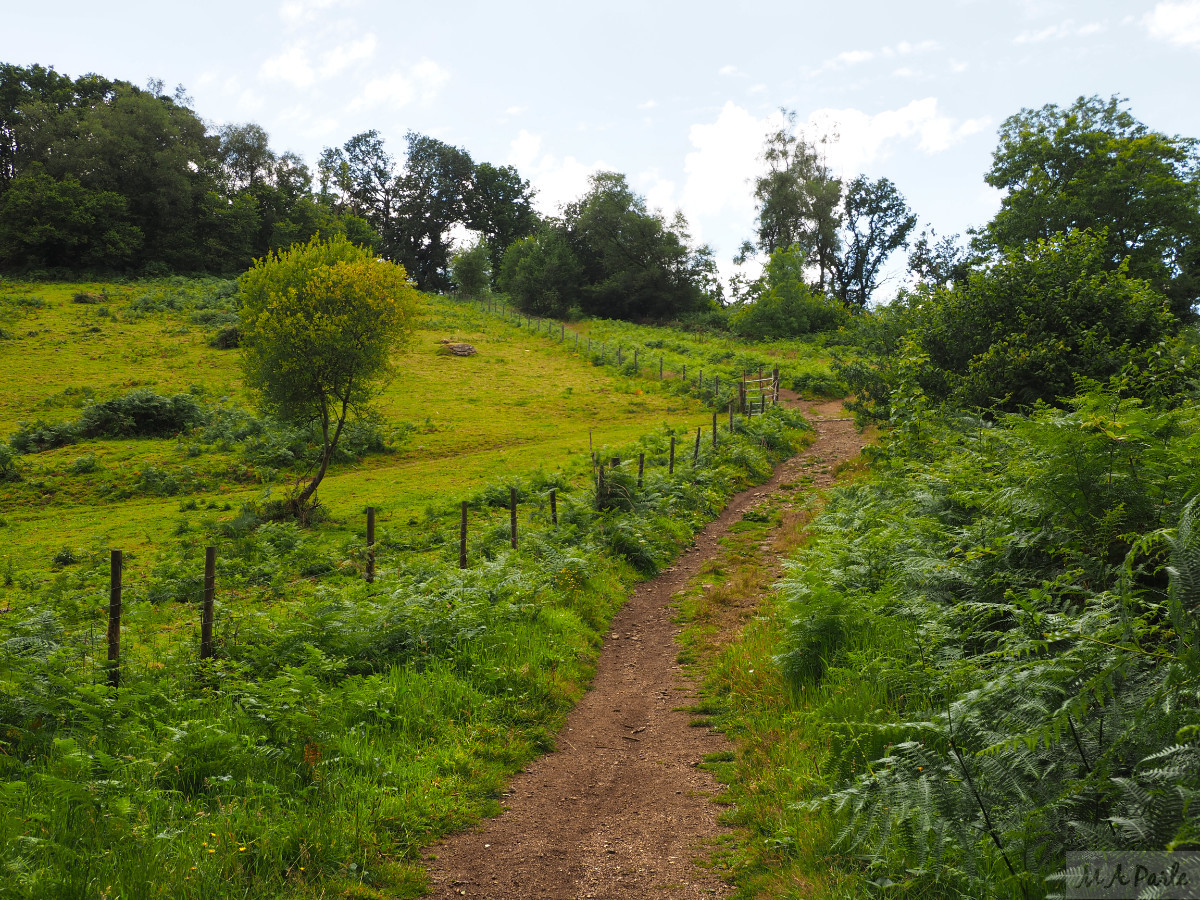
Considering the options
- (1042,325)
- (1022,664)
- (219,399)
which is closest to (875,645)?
(1022,664)

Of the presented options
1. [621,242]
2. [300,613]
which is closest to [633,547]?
[300,613]

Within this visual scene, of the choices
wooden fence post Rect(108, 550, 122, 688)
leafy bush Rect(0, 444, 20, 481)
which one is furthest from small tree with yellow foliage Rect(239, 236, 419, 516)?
wooden fence post Rect(108, 550, 122, 688)

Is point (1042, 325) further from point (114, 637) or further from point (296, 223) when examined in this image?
point (296, 223)

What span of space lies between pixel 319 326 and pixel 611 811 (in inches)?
782

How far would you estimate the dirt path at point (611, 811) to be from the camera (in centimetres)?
529

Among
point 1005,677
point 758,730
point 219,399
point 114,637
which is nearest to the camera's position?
point 1005,677

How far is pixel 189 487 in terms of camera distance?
25.6 meters

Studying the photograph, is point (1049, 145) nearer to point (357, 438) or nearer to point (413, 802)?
point (357, 438)

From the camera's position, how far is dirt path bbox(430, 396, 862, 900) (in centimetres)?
529

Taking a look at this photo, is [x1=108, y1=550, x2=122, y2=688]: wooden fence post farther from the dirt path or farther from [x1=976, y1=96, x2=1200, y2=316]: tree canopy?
[x1=976, y1=96, x2=1200, y2=316]: tree canopy

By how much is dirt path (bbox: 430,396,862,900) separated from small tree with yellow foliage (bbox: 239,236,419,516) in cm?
1654

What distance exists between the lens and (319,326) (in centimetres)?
2222

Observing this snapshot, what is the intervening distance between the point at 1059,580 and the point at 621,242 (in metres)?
70.2

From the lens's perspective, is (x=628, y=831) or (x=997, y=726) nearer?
(x=997, y=726)
